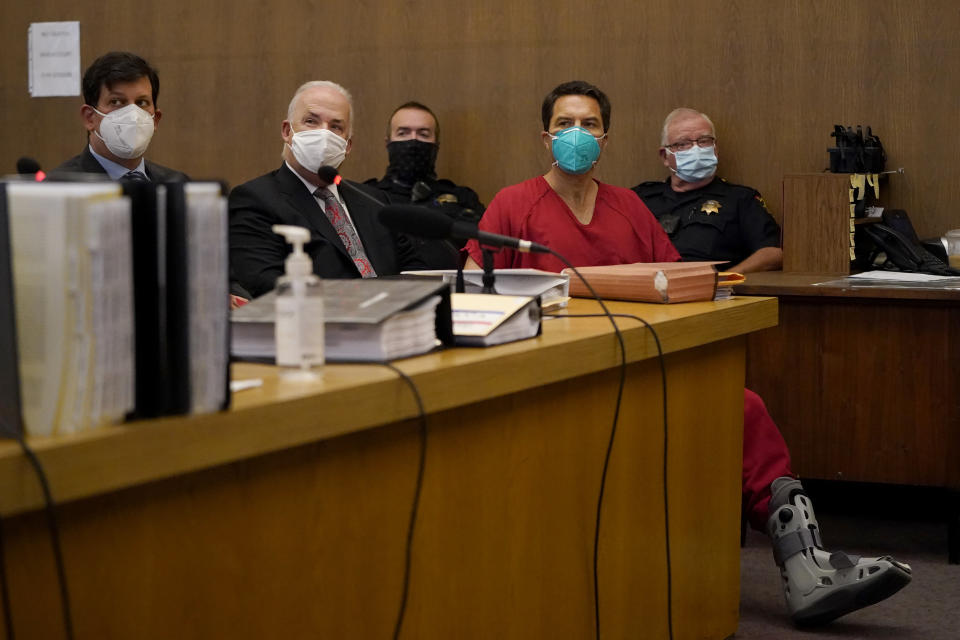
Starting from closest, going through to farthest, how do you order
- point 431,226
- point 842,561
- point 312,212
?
point 431,226 → point 842,561 → point 312,212

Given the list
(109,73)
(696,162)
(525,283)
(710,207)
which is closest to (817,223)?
(710,207)

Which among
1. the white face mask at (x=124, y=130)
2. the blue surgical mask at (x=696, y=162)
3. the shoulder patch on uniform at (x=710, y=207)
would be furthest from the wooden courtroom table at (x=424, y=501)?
the blue surgical mask at (x=696, y=162)

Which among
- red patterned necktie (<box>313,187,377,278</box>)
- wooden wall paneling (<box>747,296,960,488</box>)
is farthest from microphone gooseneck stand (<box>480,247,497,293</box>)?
wooden wall paneling (<box>747,296,960,488</box>)

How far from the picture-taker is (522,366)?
1.73 meters

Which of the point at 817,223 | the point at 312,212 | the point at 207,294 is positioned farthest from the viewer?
the point at 817,223

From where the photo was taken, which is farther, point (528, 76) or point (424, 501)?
point (528, 76)

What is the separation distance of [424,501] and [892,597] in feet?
5.83

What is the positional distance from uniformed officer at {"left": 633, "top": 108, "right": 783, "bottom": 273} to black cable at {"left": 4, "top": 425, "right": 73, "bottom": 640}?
3.57 meters

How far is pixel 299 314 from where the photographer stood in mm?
1433

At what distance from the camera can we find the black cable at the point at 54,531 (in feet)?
3.44

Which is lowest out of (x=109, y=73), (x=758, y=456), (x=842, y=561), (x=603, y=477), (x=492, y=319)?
(x=842, y=561)

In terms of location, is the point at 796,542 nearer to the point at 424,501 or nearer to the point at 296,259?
the point at 424,501

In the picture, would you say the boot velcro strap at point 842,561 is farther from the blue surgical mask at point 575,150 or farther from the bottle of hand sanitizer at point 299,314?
the bottle of hand sanitizer at point 299,314

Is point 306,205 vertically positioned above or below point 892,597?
above
